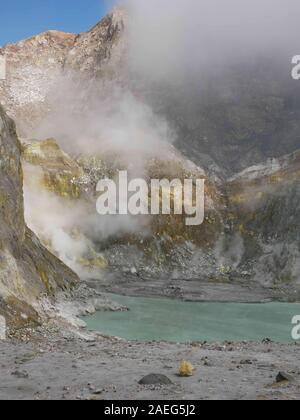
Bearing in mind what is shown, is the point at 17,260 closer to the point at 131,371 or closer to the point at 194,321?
the point at 194,321

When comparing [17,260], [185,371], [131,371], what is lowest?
[131,371]

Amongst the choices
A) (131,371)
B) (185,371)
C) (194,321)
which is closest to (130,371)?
(131,371)

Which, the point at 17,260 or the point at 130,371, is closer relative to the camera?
the point at 130,371

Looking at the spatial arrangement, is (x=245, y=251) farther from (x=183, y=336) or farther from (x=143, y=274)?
(x=183, y=336)

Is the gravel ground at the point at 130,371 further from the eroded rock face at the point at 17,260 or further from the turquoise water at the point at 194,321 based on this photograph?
the turquoise water at the point at 194,321

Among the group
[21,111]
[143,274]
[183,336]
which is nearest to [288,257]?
[143,274]

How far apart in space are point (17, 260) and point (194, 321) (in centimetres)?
2306

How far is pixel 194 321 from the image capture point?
63.6 m

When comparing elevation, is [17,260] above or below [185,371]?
above

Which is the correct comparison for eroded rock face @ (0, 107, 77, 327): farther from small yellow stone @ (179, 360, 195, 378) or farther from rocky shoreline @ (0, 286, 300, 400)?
small yellow stone @ (179, 360, 195, 378)

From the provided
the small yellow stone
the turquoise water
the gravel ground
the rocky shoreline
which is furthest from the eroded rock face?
the small yellow stone

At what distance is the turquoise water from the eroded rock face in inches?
264

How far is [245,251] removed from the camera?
12031cm
